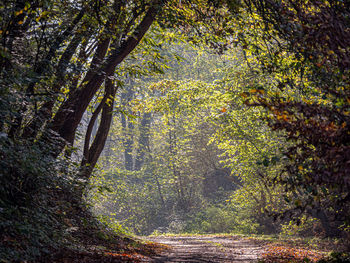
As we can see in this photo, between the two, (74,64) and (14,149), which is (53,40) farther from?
(14,149)

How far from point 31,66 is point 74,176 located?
2.06 m

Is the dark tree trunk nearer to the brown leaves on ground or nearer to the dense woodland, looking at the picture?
the dense woodland

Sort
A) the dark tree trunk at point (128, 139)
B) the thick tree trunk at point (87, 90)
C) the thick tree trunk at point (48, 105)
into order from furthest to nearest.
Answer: the dark tree trunk at point (128, 139)
the thick tree trunk at point (87, 90)
the thick tree trunk at point (48, 105)

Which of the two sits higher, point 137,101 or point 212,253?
point 137,101

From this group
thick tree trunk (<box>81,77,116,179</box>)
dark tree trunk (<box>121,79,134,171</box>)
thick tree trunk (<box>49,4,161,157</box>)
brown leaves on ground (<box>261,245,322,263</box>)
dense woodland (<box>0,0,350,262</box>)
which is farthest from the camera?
dark tree trunk (<box>121,79,134,171</box>)

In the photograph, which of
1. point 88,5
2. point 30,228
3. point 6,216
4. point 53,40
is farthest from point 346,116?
point 88,5

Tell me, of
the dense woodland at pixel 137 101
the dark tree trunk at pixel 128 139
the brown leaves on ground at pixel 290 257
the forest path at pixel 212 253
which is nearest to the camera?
the dense woodland at pixel 137 101

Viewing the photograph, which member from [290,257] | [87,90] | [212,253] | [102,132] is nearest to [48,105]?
[87,90]

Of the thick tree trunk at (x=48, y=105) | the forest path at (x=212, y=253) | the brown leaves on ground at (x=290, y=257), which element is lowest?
the forest path at (x=212, y=253)

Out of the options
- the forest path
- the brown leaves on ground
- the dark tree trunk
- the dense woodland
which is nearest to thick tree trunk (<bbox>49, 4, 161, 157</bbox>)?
the dense woodland

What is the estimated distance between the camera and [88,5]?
6781 mm

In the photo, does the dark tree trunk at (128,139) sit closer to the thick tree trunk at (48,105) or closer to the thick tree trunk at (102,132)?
the thick tree trunk at (102,132)

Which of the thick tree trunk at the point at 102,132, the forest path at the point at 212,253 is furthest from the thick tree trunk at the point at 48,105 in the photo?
the forest path at the point at 212,253

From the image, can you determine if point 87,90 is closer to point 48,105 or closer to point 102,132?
point 48,105
